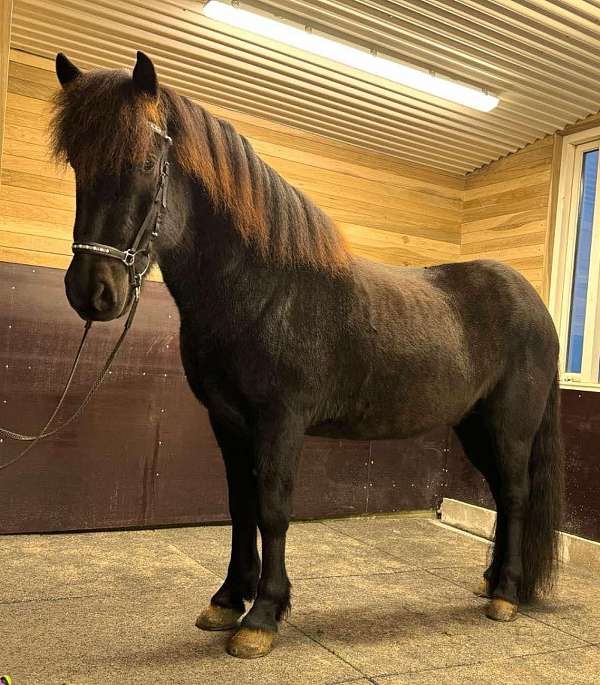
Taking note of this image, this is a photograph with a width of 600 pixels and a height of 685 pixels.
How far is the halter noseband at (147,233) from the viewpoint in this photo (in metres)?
1.79

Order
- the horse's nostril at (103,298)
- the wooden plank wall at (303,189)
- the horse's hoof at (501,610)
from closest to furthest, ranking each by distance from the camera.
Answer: the horse's nostril at (103,298) → the horse's hoof at (501,610) → the wooden plank wall at (303,189)

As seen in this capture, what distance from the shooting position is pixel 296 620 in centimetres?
238

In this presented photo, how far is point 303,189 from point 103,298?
2.90 meters

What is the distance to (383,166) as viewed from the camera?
4.76m

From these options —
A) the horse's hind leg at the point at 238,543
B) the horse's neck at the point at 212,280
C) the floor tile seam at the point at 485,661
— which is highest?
the horse's neck at the point at 212,280

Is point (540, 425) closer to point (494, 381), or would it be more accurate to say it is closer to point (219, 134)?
point (494, 381)

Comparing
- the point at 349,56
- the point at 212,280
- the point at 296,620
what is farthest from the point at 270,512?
the point at 349,56

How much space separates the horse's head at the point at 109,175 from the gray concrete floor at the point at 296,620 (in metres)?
1.05

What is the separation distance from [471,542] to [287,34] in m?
3.05

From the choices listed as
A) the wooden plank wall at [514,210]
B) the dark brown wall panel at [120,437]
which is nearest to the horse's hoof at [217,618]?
the dark brown wall panel at [120,437]

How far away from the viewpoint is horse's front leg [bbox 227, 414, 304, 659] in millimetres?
2008

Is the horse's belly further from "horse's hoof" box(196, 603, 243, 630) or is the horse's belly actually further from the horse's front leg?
"horse's hoof" box(196, 603, 243, 630)

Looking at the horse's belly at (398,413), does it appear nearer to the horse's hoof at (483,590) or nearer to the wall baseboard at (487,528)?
the horse's hoof at (483,590)

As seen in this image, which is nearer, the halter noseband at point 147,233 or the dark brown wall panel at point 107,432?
the halter noseband at point 147,233
